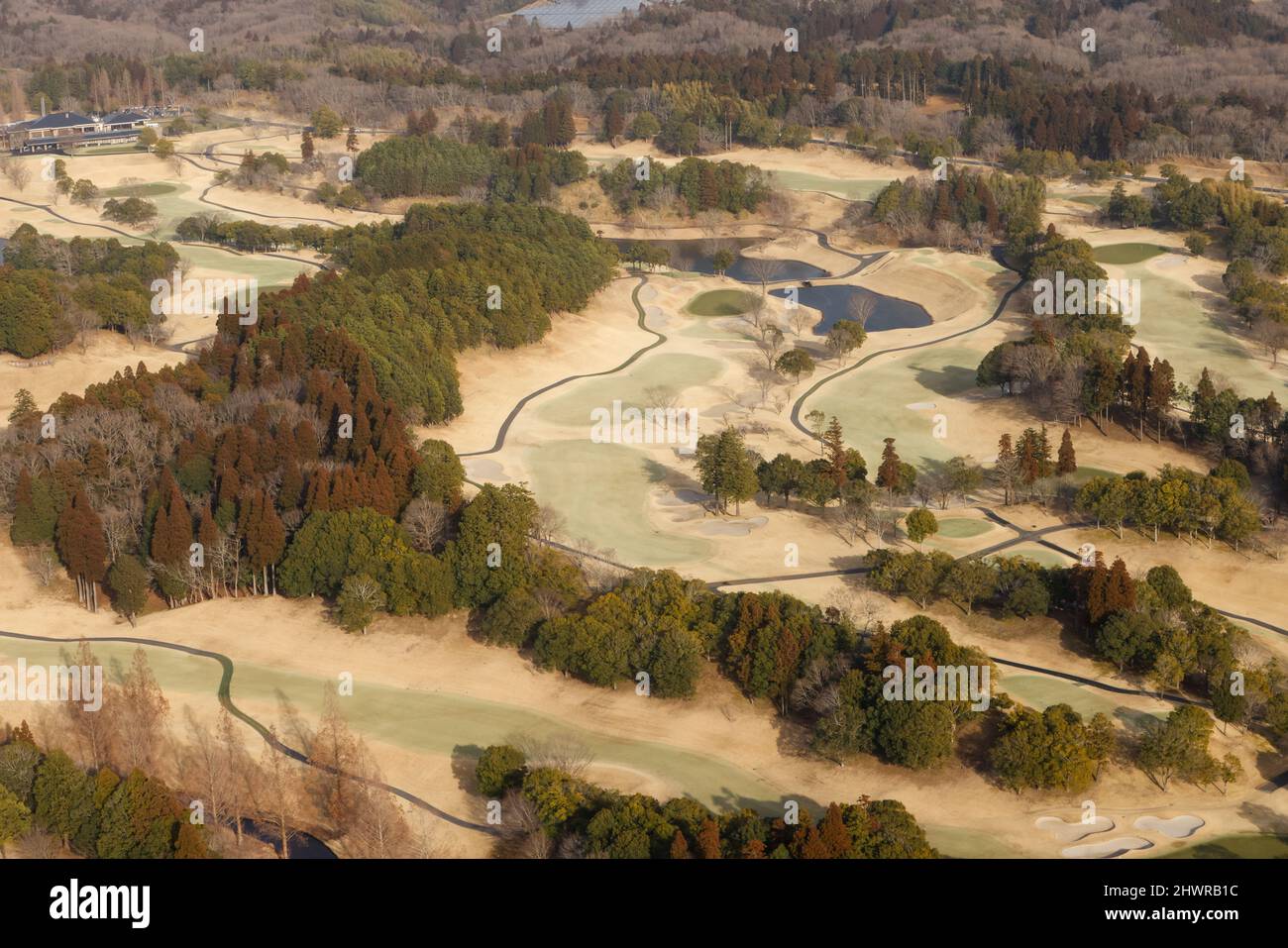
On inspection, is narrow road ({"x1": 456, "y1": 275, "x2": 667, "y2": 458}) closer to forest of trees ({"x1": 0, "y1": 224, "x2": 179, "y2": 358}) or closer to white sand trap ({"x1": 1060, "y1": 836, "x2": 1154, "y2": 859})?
forest of trees ({"x1": 0, "y1": 224, "x2": 179, "y2": 358})

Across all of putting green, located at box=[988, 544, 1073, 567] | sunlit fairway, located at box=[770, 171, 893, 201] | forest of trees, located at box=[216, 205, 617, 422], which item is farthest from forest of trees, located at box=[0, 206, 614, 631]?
sunlit fairway, located at box=[770, 171, 893, 201]

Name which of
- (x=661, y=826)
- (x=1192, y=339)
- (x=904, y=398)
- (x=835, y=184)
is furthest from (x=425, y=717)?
(x=835, y=184)

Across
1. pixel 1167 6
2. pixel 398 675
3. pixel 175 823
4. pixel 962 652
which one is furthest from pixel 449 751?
pixel 1167 6

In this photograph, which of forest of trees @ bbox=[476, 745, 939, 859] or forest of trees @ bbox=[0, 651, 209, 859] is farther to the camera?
forest of trees @ bbox=[0, 651, 209, 859]

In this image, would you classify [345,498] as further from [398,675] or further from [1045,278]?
[1045,278]

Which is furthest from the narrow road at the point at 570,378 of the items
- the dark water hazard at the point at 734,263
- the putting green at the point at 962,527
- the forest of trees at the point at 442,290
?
the putting green at the point at 962,527

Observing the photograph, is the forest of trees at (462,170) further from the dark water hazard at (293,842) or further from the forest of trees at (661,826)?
A: the forest of trees at (661,826)

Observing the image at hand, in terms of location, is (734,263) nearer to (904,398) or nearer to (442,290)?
(442,290)
